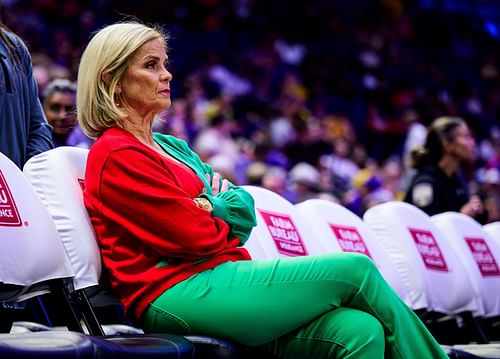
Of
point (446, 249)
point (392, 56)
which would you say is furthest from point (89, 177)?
point (392, 56)

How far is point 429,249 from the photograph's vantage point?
4562 millimetres

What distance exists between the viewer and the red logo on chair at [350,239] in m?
4.20

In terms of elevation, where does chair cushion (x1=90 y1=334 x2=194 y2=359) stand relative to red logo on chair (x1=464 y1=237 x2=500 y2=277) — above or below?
above

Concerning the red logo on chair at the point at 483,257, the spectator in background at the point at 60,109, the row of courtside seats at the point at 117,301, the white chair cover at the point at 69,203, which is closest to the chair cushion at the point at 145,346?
the row of courtside seats at the point at 117,301

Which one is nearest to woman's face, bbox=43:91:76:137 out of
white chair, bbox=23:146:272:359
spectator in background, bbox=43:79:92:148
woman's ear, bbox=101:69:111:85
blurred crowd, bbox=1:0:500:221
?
spectator in background, bbox=43:79:92:148

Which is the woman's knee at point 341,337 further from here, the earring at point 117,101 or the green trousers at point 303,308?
the earring at point 117,101

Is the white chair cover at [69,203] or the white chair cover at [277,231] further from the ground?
the white chair cover at [69,203]

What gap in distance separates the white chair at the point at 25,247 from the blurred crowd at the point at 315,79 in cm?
478

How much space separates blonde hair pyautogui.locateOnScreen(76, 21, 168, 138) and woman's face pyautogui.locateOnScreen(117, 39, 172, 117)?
23 millimetres

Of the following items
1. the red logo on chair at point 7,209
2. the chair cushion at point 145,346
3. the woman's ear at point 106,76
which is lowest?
the chair cushion at point 145,346

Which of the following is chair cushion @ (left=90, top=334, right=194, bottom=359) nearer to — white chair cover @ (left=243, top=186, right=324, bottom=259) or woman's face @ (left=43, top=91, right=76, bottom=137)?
white chair cover @ (left=243, top=186, right=324, bottom=259)

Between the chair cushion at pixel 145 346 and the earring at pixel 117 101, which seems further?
the earring at pixel 117 101

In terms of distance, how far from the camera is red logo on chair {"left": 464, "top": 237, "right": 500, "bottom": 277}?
4.97 meters

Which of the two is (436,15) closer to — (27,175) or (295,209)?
(295,209)
